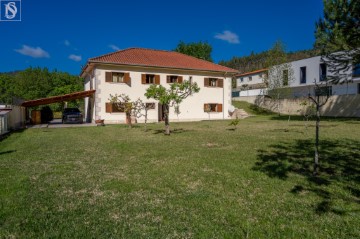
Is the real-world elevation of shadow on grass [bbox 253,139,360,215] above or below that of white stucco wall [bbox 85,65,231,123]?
below

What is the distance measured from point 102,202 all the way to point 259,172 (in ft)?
12.3

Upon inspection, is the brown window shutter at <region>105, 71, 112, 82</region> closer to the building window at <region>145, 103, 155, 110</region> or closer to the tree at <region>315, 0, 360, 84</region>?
the building window at <region>145, 103, 155, 110</region>

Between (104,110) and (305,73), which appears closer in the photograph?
(104,110)

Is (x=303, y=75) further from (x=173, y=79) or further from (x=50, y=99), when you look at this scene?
(x=50, y=99)

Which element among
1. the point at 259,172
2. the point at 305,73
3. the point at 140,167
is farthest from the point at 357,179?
the point at 305,73

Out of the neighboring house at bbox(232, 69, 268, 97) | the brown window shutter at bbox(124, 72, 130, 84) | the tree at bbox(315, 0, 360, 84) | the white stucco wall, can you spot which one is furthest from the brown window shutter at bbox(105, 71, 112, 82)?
the neighboring house at bbox(232, 69, 268, 97)

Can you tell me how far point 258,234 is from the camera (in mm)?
3330

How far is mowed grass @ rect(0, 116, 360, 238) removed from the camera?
11.5ft

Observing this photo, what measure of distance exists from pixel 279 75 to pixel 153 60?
744 inches

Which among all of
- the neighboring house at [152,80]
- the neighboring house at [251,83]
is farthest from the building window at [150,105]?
the neighboring house at [251,83]

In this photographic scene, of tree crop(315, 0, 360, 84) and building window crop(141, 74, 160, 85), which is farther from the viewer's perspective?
building window crop(141, 74, 160, 85)

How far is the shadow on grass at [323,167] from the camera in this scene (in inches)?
186

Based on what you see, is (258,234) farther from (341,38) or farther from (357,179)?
(341,38)

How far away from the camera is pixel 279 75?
36719 mm
